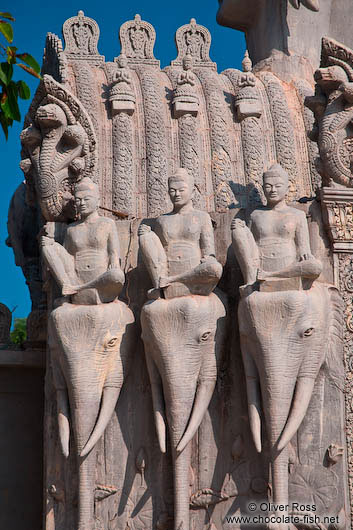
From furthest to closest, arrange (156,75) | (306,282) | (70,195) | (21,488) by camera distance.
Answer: (156,75), (21,488), (70,195), (306,282)

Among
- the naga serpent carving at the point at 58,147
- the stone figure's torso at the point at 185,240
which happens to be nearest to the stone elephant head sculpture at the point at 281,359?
the stone figure's torso at the point at 185,240

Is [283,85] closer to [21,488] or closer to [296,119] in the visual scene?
[296,119]

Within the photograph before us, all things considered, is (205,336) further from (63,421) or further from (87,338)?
(63,421)

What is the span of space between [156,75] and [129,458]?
18.2 feet

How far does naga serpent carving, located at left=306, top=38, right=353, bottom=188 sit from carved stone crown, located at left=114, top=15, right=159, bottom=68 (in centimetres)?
347

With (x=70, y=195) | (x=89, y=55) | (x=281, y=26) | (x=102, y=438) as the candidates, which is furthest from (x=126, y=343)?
(x=281, y=26)

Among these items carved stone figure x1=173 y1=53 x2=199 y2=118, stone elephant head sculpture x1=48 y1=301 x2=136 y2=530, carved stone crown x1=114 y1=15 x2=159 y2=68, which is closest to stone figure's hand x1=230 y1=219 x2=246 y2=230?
stone elephant head sculpture x1=48 y1=301 x2=136 y2=530

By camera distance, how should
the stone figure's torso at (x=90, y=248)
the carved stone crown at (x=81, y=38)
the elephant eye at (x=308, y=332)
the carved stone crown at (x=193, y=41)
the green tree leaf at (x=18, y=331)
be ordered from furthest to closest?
the green tree leaf at (x=18, y=331), the carved stone crown at (x=193, y=41), the carved stone crown at (x=81, y=38), the stone figure's torso at (x=90, y=248), the elephant eye at (x=308, y=332)

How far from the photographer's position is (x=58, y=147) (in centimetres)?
1432

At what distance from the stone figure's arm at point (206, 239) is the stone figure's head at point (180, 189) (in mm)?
295

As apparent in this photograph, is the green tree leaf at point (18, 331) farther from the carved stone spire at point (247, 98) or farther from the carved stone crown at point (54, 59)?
the carved stone spire at point (247, 98)

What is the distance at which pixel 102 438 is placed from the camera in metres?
13.2

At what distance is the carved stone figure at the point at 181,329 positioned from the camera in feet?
42.2

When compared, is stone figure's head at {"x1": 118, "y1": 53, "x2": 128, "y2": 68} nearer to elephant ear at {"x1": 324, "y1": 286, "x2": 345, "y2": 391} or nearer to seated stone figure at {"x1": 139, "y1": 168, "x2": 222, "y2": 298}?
seated stone figure at {"x1": 139, "y1": 168, "x2": 222, "y2": 298}
